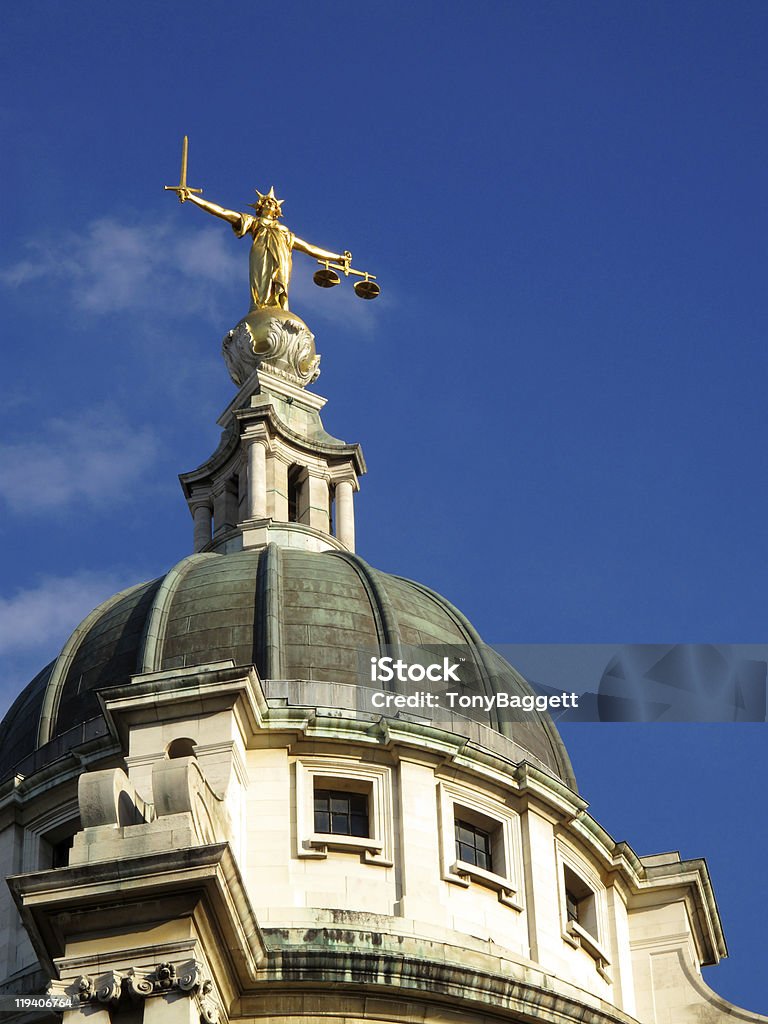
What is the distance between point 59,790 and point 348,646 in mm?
7201

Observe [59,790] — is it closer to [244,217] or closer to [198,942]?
→ [198,942]

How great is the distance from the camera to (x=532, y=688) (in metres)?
54.2

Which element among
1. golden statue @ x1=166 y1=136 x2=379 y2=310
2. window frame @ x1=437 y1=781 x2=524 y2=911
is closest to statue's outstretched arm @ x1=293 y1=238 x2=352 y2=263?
golden statue @ x1=166 y1=136 x2=379 y2=310

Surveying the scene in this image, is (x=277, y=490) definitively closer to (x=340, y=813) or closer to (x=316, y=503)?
(x=316, y=503)

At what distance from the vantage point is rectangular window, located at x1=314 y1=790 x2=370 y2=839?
155ft

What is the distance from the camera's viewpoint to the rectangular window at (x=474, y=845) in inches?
1898

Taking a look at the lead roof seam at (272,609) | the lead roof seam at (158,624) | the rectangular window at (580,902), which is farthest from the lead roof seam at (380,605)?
the rectangular window at (580,902)

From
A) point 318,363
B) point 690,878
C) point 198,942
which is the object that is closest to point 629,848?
point 690,878

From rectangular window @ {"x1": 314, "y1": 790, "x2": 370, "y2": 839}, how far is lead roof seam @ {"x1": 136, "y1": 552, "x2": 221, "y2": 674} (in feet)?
15.6

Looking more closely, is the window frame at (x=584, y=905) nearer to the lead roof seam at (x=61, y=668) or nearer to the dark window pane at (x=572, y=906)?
the dark window pane at (x=572, y=906)

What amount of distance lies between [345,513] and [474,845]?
15499 millimetres

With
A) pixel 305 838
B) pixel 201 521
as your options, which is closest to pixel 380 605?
pixel 305 838

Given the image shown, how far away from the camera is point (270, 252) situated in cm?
6706

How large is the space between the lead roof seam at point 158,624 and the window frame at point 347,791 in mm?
4390
